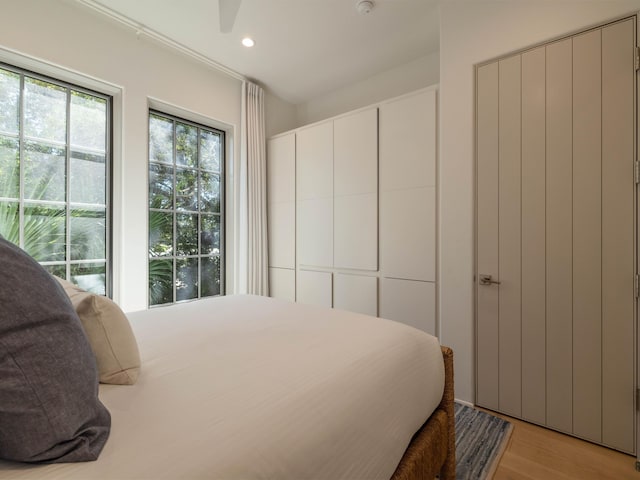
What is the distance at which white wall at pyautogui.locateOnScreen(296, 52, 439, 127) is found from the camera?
280 centimetres

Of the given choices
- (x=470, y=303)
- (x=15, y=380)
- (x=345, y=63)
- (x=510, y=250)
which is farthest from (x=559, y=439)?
(x=345, y=63)

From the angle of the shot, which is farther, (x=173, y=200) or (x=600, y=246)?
(x=173, y=200)

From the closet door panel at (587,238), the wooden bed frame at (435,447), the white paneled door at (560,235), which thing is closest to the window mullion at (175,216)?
the wooden bed frame at (435,447)

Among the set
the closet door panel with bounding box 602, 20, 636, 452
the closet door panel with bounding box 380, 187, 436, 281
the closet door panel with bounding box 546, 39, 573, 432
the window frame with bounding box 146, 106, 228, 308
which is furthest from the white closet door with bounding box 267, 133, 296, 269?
the closet door panel with bounding box 602, 20, 636, 452

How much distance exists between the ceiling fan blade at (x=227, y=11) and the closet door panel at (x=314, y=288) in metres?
2.11

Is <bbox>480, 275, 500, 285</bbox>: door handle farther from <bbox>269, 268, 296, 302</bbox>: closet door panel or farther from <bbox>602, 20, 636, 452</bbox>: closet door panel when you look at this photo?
<bbox>269, 268, 296, 302</bbox>: closet door panel

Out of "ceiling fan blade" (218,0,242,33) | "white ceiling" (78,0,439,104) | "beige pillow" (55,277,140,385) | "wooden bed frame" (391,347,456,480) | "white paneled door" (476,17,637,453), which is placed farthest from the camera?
"white ceiling" (78,0,439,104)

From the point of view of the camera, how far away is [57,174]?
2.23m

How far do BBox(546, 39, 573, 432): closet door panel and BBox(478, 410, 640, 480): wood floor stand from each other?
12 centimetres

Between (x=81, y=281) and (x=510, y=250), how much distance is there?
123 inches

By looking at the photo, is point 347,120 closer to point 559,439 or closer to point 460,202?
point 460,202

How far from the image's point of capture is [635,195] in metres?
1.57

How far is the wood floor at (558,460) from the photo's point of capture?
1472mm

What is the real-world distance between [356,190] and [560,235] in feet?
4.98
